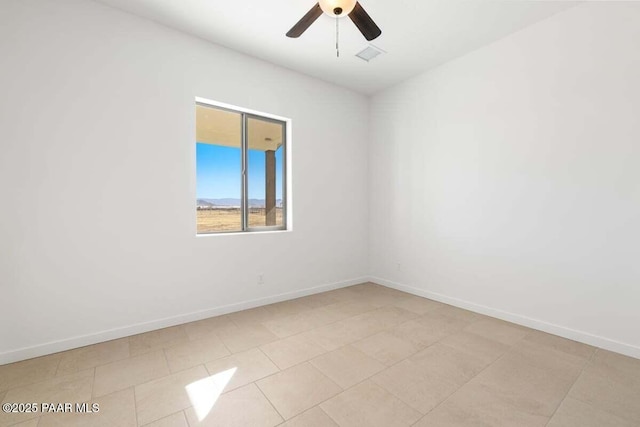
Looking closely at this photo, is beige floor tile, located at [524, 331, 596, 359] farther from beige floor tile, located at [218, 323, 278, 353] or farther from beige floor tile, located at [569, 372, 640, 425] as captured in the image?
beige floor tile, located at [218, 323, 278, 353]

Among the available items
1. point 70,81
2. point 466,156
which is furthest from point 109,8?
point 466,156

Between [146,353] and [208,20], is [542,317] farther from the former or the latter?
[208,20]

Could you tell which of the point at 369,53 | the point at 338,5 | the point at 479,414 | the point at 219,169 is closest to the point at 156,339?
the point at 219,169

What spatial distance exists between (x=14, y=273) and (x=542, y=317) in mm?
4782

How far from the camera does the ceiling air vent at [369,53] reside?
10.7ft

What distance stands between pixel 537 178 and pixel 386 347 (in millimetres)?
2285

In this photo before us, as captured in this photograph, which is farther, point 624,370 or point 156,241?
point 156,241

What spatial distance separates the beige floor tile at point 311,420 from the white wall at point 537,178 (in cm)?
246

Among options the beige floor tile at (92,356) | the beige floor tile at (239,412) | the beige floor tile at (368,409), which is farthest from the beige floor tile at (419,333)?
the beige floor tile at (92,356)

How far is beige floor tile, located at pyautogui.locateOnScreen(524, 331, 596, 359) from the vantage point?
92.9 inches

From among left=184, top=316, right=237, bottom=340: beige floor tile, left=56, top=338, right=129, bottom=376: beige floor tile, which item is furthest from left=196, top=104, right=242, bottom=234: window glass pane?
left=56, top=338, right=129, bottom=376: beige floor tile

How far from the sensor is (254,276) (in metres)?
3.45

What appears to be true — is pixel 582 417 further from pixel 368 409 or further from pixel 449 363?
pixel 368 409

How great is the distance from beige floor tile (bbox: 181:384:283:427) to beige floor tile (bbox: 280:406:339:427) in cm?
8
